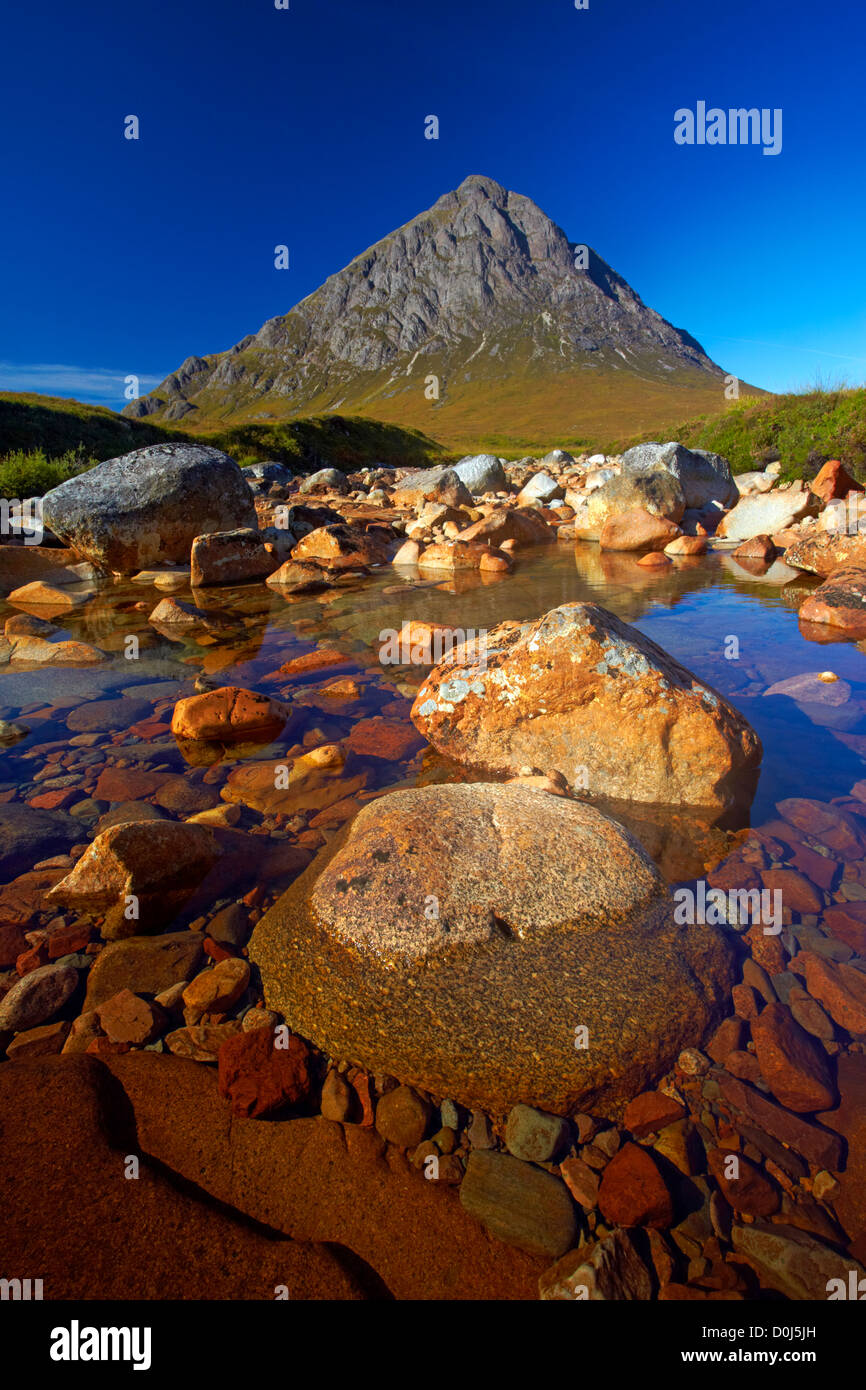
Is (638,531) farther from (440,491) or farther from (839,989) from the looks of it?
(839,989)

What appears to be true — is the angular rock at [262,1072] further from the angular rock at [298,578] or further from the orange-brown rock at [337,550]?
the orange-brown rock at [337,550]

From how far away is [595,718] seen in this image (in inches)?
173

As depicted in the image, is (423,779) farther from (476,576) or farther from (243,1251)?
(476,576)

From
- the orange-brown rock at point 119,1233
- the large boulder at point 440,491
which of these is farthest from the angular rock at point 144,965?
the large boulder at point 440,491

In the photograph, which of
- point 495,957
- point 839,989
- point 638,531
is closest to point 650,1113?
point 495,957

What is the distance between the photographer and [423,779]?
15.1 feet

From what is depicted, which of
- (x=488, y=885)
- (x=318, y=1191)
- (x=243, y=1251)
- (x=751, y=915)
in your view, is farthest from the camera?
(x=751, y=915)

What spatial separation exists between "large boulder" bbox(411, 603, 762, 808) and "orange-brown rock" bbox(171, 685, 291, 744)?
144cm

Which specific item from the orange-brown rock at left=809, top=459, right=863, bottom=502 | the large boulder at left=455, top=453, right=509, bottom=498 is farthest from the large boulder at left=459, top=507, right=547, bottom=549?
the large boulder at left=455, top=453, right=509, bottom=498

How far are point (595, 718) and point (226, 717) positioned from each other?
10.1 ft

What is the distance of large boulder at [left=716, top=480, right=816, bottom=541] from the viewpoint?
14.7 meters

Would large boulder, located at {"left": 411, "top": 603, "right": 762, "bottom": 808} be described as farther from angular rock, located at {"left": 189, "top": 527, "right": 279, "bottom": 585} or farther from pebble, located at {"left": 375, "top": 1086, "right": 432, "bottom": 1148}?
angular rock, located at {"left": 189, "top": 527, "right": 279, "bottom": 585}
